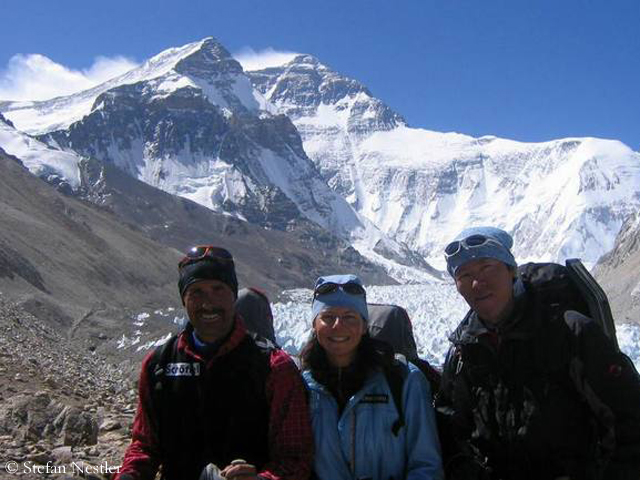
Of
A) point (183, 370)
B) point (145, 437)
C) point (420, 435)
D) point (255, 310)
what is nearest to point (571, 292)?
point (420, 435)

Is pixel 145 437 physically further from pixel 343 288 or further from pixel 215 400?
pixel 343 288

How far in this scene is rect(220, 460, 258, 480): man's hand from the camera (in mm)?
3594

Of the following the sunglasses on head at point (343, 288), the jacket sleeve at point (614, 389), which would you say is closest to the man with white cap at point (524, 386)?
the jacket sleeve at point (614, 389)

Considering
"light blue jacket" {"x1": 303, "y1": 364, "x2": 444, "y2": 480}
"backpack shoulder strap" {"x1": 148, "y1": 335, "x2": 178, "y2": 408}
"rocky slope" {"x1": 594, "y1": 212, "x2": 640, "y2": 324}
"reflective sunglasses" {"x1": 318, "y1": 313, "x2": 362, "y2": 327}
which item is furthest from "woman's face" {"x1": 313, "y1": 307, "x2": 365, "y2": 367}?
"rocky slope" {"x1": 594, "y1": 212, "x2": 640, "y2": 324}

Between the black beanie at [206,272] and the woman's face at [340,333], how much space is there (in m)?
0.58

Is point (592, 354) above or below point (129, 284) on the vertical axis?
below

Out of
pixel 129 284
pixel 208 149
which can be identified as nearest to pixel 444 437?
pixel 129 284

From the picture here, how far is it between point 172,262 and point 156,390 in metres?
61.4

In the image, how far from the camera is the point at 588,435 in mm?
3594

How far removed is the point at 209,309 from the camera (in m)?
4.05

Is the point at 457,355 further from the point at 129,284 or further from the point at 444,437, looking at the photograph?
the point at 129,284

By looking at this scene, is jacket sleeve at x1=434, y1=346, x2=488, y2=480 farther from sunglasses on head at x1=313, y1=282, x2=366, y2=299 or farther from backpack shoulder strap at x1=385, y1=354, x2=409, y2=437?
sunglasses on head at x1=313, y1=282, x2=366, y2=299

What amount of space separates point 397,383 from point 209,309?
3.67ft
